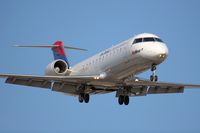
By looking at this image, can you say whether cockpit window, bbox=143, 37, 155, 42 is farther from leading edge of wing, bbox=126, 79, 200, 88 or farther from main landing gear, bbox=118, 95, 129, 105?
main landing gear, bbox=118, 95, 129, 105

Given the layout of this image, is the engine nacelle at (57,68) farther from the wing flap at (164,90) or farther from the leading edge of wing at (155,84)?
the wing flap at (164,90)

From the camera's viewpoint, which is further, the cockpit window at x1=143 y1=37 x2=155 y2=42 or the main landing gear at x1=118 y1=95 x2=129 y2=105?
the main landing gear at x1=118 y1=95 x2=129 y2=105

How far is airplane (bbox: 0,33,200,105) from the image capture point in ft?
88.7

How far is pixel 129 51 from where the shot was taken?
90.2ft

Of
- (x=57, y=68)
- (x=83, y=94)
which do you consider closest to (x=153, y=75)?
(x=83, y=94)

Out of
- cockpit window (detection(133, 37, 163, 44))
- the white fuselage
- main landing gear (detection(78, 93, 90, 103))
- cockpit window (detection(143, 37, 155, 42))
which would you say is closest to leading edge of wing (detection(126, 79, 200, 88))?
the white fuselage

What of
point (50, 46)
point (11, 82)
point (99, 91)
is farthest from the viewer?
point (50, 46)

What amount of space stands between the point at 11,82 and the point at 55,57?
7.34 meters

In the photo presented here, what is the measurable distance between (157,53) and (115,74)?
2.94 m

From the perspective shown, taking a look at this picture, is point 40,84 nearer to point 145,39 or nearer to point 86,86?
point 86,86

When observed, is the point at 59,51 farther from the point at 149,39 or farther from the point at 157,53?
the point at 157,53

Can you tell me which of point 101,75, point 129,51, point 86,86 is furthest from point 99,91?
point 129,51

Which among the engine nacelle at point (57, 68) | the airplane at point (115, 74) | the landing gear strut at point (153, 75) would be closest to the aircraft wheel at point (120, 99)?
the airplane at point (115, 74)

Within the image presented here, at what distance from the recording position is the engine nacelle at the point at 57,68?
32062mm
